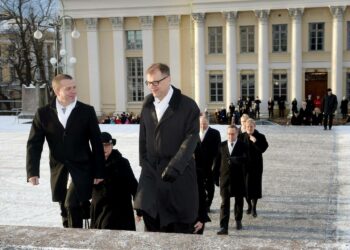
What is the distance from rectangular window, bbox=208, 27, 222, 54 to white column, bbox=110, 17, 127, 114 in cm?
716

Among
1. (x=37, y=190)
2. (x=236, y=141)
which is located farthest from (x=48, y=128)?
(x=37, y=190)

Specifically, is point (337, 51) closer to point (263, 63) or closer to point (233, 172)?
point (263, 63)

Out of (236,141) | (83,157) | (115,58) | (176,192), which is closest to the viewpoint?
(176,192)

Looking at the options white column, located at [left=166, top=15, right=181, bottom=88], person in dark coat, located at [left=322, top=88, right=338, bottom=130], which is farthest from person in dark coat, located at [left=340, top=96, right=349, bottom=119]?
person in dark coat, located at [left=322, top=88, right=338, bottom=130]

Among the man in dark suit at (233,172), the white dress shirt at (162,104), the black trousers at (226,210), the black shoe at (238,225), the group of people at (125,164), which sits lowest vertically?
the black shoe at (238,225)

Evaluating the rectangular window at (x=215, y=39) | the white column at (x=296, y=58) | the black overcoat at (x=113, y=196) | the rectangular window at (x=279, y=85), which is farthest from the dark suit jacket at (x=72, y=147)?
the rectangular window at (x=215, y=39)

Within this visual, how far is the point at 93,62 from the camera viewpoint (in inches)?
1816

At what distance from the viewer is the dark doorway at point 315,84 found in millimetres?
42344

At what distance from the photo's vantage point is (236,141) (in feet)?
30.0

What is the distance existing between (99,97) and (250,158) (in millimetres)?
37907

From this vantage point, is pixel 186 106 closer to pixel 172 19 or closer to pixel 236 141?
pixel 236 141

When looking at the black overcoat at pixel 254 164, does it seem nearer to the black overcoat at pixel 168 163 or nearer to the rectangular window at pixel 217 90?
the black overcoat at pixel 168 163

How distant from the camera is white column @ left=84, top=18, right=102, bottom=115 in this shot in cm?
4575

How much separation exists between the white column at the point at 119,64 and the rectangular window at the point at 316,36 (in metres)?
14.9
